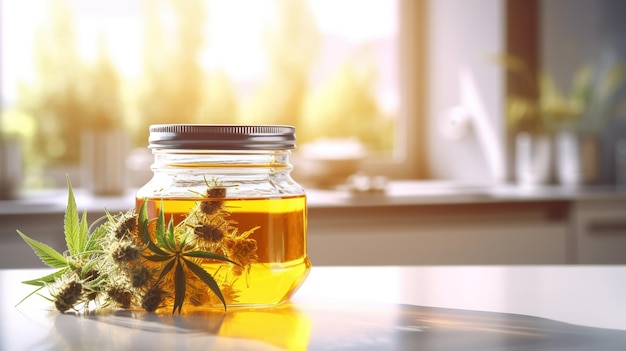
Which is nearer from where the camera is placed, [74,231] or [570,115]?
[74,231]

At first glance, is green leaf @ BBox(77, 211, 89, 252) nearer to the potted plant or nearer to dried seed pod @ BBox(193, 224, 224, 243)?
dried seed pod @ BBox(193, 224, 224, 243)

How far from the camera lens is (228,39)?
327cm

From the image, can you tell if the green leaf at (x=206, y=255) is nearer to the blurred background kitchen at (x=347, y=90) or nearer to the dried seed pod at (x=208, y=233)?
the dried seed pod at (x=208, y=233)

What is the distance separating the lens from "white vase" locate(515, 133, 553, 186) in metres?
2.96

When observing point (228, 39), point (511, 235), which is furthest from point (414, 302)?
point (228, 39)

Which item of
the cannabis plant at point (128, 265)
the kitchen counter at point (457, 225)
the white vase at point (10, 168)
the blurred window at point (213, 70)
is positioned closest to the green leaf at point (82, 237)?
the cannabis plant at point (128, 265)

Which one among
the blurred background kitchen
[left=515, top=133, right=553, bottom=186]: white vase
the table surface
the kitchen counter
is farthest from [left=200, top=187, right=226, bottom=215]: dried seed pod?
[left=515, top=133, right=553, bottom=186]: white vase

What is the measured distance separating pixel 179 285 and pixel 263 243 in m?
0.09

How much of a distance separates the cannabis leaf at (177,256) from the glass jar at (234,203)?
10 mm

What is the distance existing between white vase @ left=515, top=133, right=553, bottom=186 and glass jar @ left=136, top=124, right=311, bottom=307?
2309 mm

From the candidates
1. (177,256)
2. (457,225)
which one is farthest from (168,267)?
(457,225)

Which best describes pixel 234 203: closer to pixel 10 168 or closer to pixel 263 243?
pixel 263 243

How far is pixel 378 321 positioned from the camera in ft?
2.45

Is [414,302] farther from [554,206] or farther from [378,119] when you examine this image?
[378,119]
